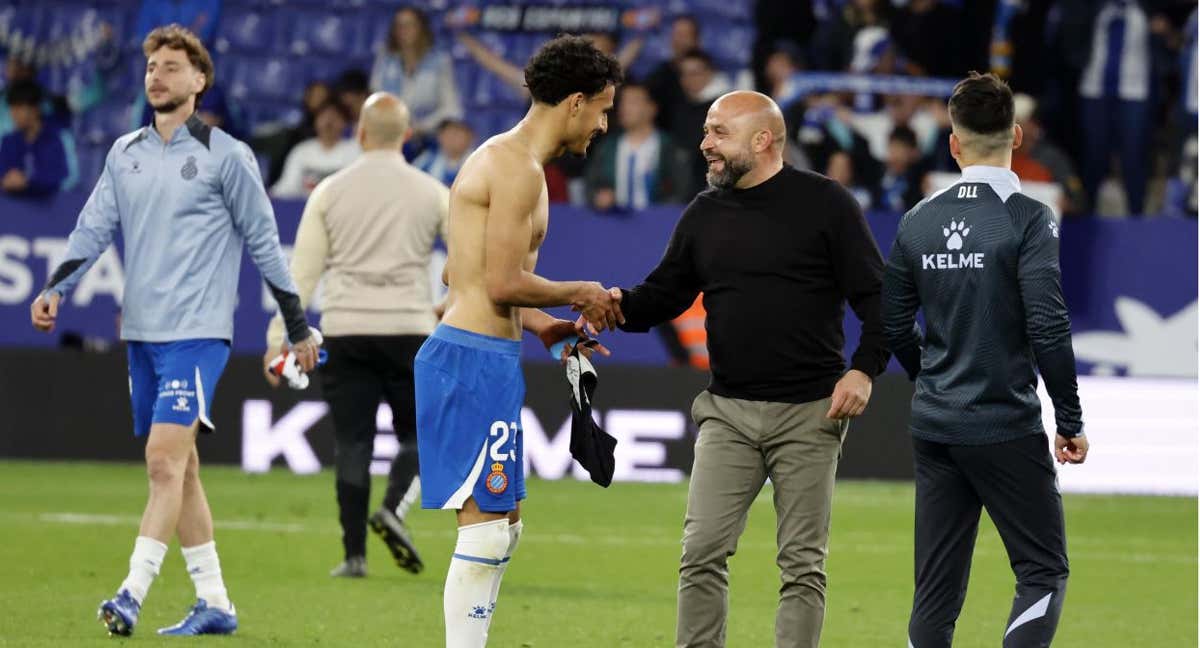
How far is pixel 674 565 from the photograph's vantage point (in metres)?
10.6

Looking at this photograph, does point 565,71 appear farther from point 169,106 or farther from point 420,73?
point 420,73

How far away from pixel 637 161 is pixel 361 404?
6773 millimetres

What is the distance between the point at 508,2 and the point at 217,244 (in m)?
11.3

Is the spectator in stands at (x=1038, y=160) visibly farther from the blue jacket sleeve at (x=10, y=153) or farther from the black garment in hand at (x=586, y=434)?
the black garment in hand at (x=586, y=434)

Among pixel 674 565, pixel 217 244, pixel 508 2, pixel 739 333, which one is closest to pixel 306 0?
pixel 508 2

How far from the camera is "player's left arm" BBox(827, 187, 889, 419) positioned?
642 cm

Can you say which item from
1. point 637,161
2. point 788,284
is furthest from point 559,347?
point 637,161

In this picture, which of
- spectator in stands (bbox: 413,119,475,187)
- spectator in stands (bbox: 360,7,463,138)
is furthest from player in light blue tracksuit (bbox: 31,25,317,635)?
spectator in stands (bbox: 360,7,463,138)

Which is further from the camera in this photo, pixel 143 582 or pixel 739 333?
pixel 143 582

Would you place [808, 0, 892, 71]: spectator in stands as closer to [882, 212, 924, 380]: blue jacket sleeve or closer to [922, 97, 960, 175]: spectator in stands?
[922, 97, 960, 175]: spectator in stands

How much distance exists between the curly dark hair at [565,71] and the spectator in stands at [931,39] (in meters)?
11.3

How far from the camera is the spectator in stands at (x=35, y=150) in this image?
17.0 metres

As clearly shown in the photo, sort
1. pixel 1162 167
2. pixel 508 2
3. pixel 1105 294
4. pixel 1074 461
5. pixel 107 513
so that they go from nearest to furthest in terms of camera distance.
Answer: pixel 1074 461, pixel 107 513, pixel 1105 294, pixel 1162 167, pixel 508 2

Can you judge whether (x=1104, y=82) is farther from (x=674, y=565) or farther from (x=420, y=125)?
(x=674, y=565)
